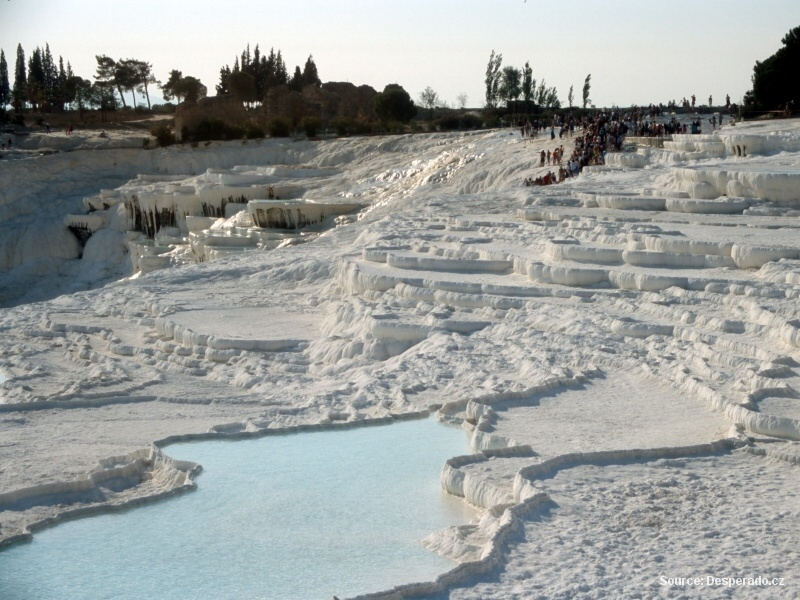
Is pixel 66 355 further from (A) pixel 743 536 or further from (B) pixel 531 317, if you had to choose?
(A) pixel 743 536

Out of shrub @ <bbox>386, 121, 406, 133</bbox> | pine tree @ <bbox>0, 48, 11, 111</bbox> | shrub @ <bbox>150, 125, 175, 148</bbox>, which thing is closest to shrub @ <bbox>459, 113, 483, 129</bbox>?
shrub @ <bbox>386, 121, 406, 133</bbox>

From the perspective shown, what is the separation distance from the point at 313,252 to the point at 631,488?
27.7ft

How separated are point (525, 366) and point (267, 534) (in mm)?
3026

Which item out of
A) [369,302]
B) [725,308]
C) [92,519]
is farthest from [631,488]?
[369,302]

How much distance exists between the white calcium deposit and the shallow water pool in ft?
0.66

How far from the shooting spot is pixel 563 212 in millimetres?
12234

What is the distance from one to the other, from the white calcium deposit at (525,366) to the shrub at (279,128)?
34.2ft

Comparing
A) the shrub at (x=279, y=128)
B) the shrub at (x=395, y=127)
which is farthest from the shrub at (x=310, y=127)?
the shrub at (x=395, y=127)

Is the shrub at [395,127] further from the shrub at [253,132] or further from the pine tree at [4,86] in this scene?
the pine tree at [4,86]

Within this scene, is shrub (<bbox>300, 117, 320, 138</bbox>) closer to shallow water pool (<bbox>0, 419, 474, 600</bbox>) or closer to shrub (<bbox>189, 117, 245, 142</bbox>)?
shrub (<bbox>189, 117, 245, 142</bbox>)

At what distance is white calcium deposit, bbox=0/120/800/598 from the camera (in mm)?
4625

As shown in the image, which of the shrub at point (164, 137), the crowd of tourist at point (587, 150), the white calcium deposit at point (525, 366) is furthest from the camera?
the shrub at point (164, 137)

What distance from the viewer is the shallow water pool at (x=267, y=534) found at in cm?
447

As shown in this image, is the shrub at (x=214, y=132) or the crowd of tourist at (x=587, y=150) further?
the shrub at (x=214, y=132)
